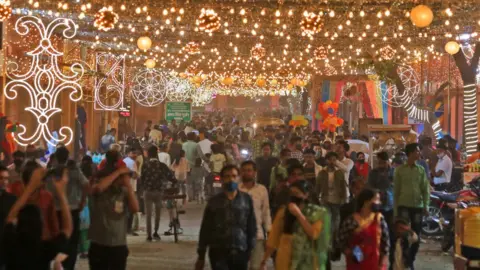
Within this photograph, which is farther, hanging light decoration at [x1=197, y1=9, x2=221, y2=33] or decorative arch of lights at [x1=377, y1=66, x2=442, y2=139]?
decorative arch of lights at [x1=377, y1=66, x2=442, y2=139]

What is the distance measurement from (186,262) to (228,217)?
5148mm

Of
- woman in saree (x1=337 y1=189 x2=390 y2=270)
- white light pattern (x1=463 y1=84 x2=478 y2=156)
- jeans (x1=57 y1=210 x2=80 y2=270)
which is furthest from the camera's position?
white light pattern (x1=463 y1=84 x2=478 y2=156)

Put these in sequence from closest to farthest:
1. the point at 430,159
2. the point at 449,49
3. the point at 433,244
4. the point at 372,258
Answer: the point at 372,258
the point at 433,244
the point at 449,49
the point at 430,159

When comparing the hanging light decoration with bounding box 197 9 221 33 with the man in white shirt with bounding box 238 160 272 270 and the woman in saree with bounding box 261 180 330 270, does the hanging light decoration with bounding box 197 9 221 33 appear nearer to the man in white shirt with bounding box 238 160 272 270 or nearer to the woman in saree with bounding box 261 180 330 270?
the man in white shirt with bounding box 238 160 272 270

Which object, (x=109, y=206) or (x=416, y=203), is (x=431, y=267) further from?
(x=109, y=206)

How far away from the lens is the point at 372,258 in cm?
823

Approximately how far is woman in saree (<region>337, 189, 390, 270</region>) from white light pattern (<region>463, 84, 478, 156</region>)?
55.8 ft

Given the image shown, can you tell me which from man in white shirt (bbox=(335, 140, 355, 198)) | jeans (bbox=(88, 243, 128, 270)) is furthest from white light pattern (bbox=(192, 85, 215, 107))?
jeans (bbox=(88, 243, 128, 270))

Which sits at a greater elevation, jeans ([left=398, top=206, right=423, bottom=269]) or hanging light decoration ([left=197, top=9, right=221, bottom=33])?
hanging light decoration ([left=197, top=9, right=221, bottom=33])

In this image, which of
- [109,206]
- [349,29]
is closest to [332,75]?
[349,29]

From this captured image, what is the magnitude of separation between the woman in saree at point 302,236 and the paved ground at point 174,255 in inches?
195

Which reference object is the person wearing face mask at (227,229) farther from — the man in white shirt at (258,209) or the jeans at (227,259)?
the man in white shirt at (258,209)

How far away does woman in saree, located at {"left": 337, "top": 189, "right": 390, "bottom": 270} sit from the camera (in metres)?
8.21

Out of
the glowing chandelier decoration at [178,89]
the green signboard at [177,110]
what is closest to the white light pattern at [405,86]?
the green signboard at [177,110]
